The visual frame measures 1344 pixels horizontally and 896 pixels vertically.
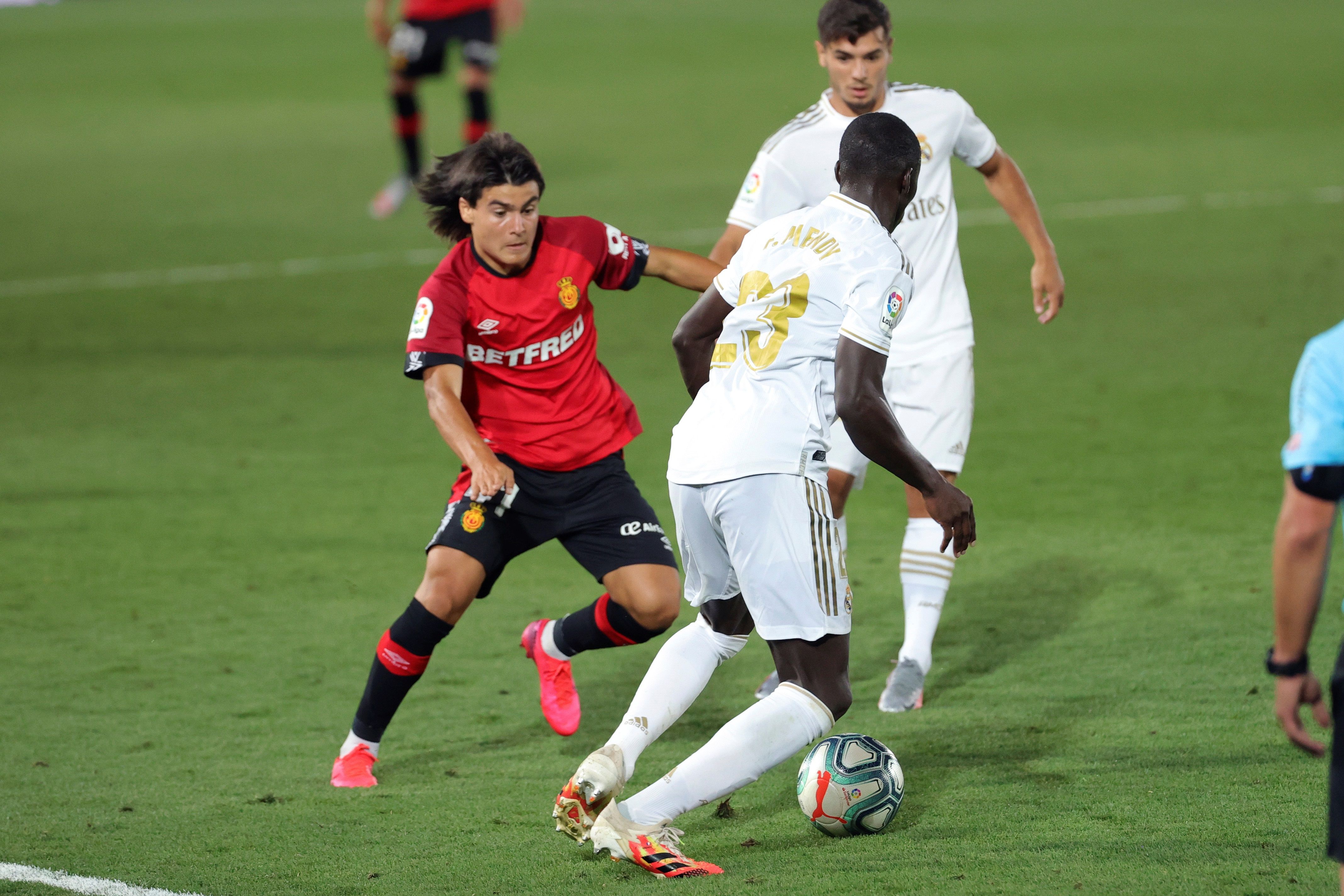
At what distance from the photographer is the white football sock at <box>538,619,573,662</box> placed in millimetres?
5449

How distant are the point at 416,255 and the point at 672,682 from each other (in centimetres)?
1070

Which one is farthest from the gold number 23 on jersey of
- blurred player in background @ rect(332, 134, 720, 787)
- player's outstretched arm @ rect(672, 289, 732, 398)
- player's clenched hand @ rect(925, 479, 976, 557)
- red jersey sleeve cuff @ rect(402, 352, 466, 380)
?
red jersey sleeve cuff @ rect(402, 352, 466, 380)

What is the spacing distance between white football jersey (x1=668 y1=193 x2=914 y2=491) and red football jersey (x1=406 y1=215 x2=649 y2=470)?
44.4 inches

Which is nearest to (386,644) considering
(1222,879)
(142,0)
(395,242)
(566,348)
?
(566,348)

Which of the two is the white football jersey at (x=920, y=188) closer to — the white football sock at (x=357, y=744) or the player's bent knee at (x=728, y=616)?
the player's bent knee at (x=728, y=616)

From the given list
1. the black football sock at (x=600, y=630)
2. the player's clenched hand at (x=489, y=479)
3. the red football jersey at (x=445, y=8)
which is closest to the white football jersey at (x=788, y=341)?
the player's clenched hand at (x=489, y=479)

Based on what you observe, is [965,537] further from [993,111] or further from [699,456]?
[993,111]

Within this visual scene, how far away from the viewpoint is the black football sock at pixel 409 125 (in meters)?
16.1

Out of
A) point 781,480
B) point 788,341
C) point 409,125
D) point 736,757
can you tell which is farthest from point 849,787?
point 409,125

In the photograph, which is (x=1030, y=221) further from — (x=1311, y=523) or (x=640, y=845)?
(x=1311, y=523)

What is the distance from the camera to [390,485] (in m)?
Result: 8.62

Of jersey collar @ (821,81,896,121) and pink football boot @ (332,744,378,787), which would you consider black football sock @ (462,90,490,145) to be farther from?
pink football boot @ (332,744,378,787)

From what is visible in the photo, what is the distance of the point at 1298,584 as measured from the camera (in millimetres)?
2945

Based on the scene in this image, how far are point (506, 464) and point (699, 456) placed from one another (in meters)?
1.28
